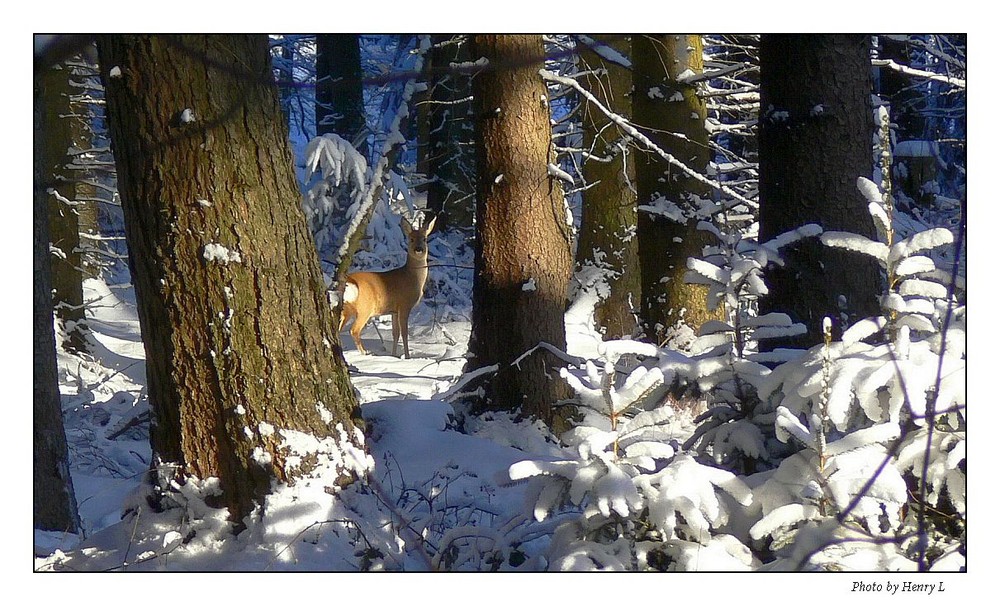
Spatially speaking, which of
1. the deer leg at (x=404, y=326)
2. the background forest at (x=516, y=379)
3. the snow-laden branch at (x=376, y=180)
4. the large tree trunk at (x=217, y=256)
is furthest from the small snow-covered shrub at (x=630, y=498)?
the deer leg at (x=404, y=326)

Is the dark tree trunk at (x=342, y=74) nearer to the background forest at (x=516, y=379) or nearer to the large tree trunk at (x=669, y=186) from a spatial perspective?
the large tree trunk at (x=669, y=186)

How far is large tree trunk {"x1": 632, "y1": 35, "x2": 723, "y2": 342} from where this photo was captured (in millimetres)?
7270

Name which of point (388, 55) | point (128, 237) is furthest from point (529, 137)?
point (388, 55)

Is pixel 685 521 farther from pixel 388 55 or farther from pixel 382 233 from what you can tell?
pixel 388 55

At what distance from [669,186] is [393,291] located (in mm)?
4944

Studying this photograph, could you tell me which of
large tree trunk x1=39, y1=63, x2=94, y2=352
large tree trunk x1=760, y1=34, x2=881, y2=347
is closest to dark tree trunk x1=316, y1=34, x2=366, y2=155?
large tree trunk x1=39, y1=63, x2=94, y2=352

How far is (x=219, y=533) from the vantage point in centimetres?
337

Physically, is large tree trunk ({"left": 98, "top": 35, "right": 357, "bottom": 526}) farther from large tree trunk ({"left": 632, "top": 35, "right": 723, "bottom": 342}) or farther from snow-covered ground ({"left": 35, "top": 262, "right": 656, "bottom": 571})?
large tree trunk ({"left": 632, "top": 35, "right": 723, "bottom": 342})

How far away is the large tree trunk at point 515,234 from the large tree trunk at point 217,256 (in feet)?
8.03

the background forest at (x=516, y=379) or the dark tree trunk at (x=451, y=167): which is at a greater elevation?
the dark tree trunk at (x=451, y=167)

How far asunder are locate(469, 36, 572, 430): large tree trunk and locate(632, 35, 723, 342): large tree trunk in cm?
167

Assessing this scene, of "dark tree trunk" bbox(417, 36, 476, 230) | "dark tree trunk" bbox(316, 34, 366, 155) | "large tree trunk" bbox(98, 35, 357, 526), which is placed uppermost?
"dark tree trunk" bbox(316, 34, 366, 155)

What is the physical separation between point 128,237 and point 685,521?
8.16 feet

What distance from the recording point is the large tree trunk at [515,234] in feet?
19.0
